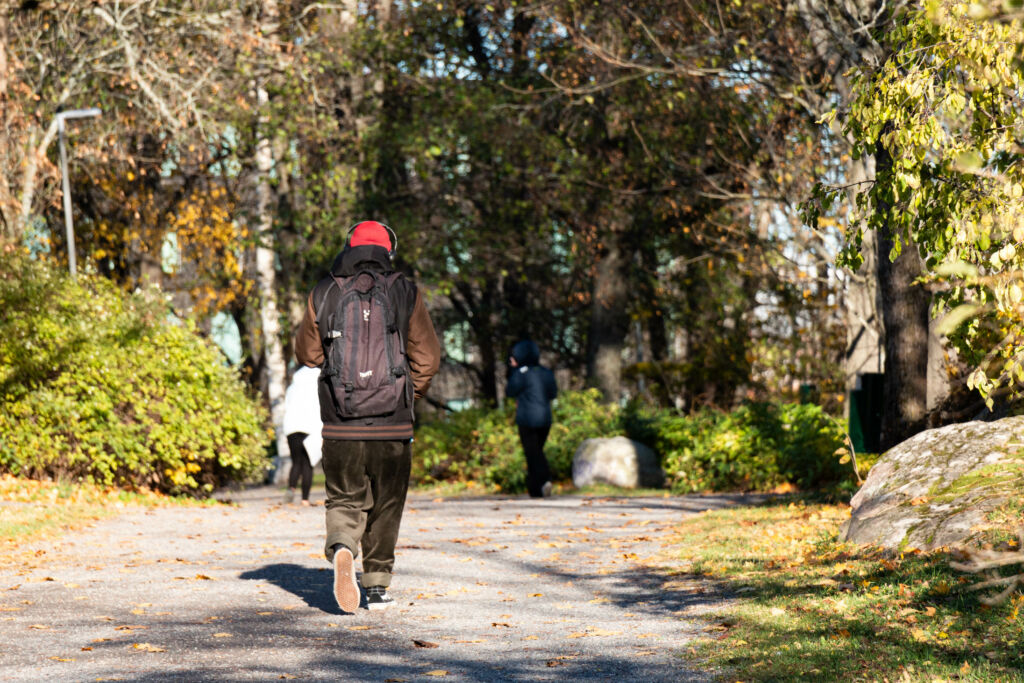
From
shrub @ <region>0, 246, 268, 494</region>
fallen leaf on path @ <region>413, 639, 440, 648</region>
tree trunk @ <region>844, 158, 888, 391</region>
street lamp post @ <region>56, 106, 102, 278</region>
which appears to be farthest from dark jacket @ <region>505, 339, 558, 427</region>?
street lamp post @ <region>56, 106, 102, 278</region>

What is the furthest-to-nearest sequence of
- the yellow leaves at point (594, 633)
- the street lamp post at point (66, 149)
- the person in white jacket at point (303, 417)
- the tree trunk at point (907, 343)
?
the street lamp post at point (66, 149), the person in white jacket at point (303, 417), the tree trunk at point (907, 343), the yellow leaves at point (594, 633)

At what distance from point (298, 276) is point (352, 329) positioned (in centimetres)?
1759

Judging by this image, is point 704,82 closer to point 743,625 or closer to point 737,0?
point 737,0

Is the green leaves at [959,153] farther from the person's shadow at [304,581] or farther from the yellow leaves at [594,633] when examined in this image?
the person's shadow at [304,581]

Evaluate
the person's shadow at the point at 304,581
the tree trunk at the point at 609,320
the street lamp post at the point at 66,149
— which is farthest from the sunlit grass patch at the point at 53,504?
the tree trunk at the point at 609,320

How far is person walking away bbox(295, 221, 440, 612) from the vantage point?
6.57 meters

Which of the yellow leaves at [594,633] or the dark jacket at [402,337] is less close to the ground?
the dark jacket at [402,337]

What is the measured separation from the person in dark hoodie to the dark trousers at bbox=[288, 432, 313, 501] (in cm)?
261

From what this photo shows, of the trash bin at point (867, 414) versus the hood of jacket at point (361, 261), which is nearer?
the hood of jacket at point (361, 261)

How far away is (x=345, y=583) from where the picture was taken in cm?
641

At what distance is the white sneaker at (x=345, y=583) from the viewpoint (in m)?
6.40

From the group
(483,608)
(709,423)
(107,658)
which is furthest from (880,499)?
(709,423)

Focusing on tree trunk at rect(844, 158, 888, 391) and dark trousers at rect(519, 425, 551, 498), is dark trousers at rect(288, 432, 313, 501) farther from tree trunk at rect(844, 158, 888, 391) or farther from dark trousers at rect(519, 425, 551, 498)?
tree trunk at rect(844, 158, 888, 391)

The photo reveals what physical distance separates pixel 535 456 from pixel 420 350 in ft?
28.2
